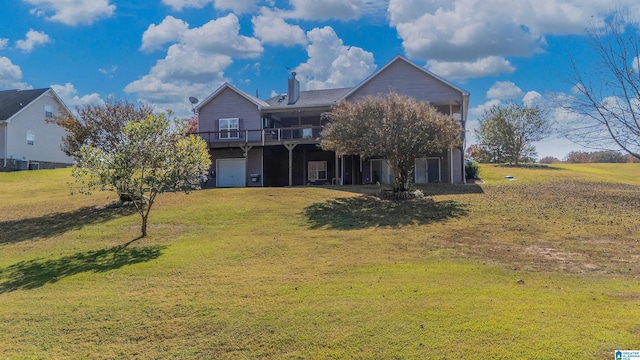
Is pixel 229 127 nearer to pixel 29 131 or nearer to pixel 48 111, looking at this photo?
pixel 29 131

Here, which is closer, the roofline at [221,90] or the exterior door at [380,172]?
the exterior door at [380,172]

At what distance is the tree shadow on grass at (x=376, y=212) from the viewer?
14.8 meters

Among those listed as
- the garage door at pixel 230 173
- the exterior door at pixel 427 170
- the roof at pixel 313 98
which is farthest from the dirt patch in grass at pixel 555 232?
the garage door at pixel 230 173

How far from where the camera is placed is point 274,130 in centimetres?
2833

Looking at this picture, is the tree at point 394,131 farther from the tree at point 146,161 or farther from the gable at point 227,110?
the gable at point 227,110

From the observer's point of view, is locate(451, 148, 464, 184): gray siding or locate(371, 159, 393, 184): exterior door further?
locate(371, 159, 393, 184): exterior door

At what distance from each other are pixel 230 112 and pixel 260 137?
133 inches

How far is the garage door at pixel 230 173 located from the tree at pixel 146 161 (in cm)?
1666

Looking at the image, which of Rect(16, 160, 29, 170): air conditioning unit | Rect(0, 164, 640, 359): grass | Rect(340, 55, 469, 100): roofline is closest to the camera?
Rect(0, 164, 640, 359): grass

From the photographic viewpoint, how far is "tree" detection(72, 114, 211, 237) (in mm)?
12109

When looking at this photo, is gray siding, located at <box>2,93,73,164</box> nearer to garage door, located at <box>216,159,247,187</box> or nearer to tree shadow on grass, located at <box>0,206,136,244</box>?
garage door, located at <box>216,159,247,187</box>

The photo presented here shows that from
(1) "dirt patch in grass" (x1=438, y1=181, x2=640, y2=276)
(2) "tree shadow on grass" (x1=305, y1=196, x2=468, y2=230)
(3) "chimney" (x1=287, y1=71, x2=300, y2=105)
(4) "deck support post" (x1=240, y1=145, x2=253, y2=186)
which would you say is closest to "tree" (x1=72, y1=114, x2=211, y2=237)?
(2) "tree shadow on grass" (x1=305, y1=196, x2=468, y2=230)

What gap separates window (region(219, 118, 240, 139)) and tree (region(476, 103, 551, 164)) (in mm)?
27508

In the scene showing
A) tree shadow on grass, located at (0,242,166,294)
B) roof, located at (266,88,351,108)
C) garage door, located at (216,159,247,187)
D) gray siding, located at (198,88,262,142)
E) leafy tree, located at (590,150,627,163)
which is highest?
roof, located at (266,88,351,108)
